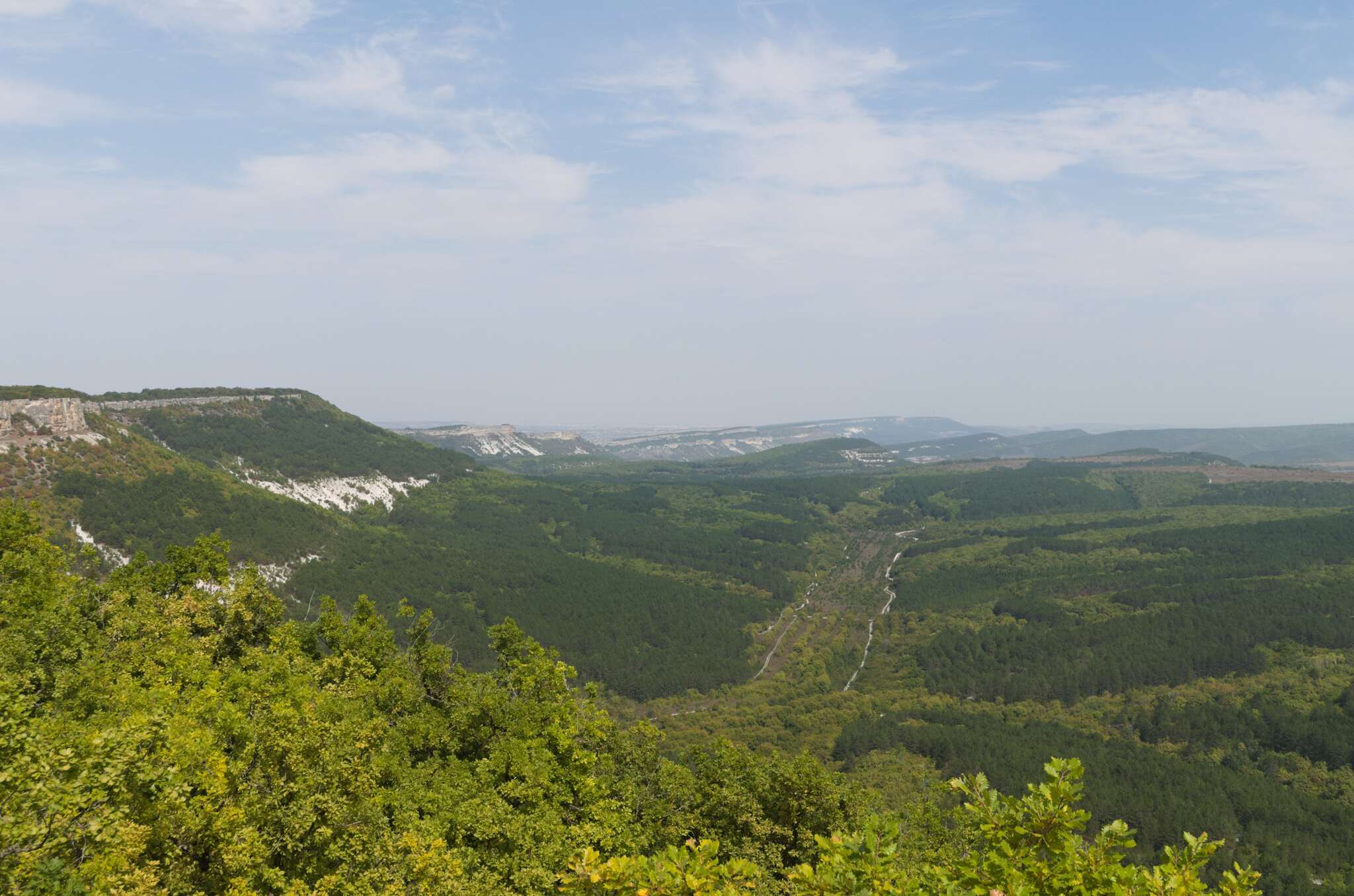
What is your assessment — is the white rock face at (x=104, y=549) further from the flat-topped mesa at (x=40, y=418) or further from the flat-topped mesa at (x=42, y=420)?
the flat-topped mesa at (x=40, y=418)

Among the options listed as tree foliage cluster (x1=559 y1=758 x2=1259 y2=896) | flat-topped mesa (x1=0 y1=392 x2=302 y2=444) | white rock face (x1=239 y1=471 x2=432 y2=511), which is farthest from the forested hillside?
white rock face (x1=239 y1=471 x2=432 y2=511)

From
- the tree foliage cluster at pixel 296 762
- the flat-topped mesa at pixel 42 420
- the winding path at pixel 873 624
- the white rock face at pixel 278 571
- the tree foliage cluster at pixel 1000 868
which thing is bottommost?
the winding path at pixel 873 624

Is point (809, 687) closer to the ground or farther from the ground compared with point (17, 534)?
closer to the ground

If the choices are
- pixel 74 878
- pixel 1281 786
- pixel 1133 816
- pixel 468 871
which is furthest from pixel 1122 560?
pixel 74 878

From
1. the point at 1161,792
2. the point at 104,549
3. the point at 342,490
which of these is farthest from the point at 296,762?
the point at 342,490

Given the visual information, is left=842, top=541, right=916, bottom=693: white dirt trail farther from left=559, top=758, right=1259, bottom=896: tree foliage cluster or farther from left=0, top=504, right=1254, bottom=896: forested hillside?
left=559, top=758, right=1259, bottom=896: tree foliage cluster

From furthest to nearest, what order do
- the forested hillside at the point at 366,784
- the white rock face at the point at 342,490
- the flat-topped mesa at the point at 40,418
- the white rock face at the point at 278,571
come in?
the white rock face at the point at 342,490
the white rock face at the point at 278,571
the flat-topped mesa at the point at 40,418
the forested hillside at the point at 366,784

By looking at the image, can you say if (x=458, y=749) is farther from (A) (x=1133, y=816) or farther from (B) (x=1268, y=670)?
(B) (x=1268, y=670)

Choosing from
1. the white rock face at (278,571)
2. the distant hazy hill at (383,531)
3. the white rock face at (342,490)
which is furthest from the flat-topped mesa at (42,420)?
the white rock face at (342,490)
